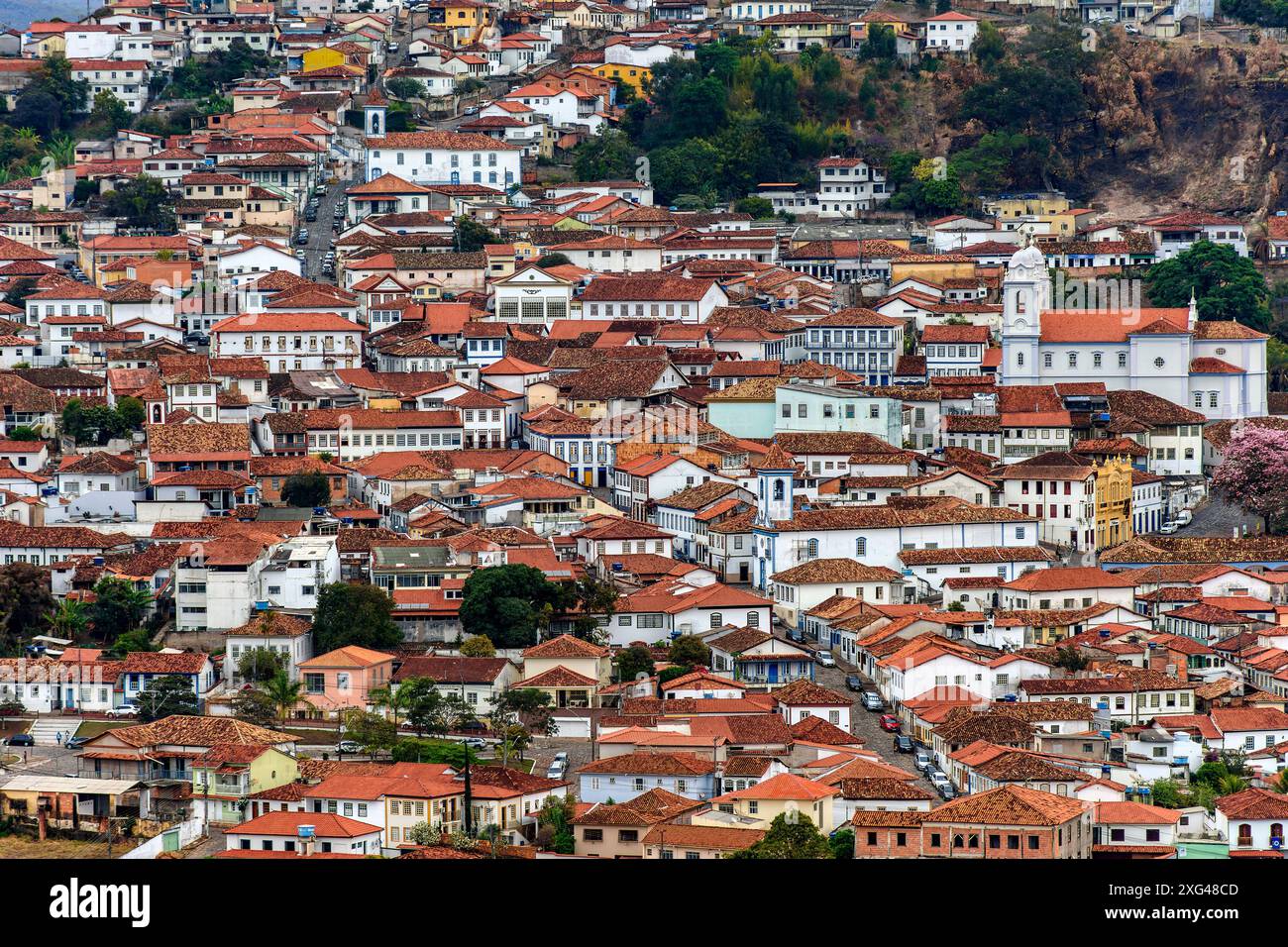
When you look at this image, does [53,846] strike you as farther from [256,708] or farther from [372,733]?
[256,708]

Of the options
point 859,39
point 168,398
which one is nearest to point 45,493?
point 168,398

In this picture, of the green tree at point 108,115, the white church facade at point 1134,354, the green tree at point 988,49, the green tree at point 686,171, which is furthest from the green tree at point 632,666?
the green tree at point 108,115

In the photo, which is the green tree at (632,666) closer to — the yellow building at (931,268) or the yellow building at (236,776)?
the yellow building at (236,776)

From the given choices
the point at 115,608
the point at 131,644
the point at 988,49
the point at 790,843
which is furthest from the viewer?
the point at 988,49

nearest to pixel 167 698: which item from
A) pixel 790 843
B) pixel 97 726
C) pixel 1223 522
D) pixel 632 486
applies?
pixel 97 726

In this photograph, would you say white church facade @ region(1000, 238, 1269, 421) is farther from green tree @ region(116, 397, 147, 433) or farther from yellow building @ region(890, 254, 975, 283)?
green tree @ region(116, 397, 147, 433)
